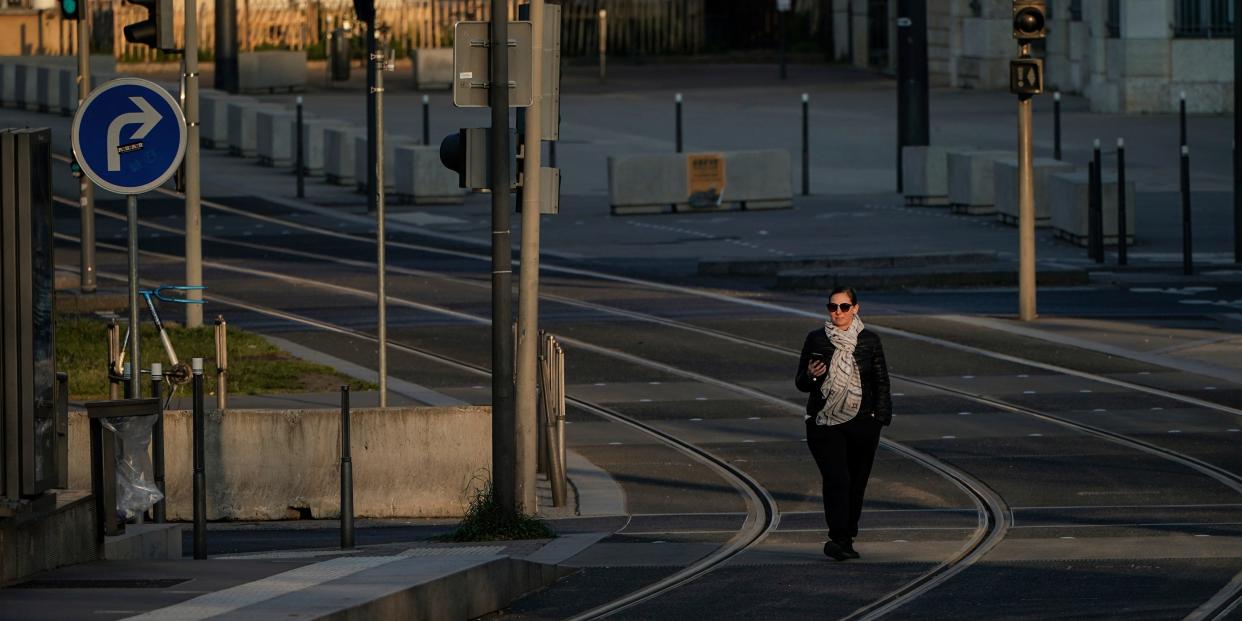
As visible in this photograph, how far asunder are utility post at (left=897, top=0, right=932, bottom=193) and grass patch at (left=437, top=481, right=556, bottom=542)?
23.3 metres

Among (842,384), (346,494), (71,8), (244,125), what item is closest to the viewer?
(842,384)

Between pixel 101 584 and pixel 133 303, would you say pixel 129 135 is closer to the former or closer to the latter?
pixel 133 303

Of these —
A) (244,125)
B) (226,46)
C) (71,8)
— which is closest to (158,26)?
(71,8)

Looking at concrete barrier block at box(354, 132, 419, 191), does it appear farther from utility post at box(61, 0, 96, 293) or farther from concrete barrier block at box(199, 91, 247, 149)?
utility post at box(61, 0, 96, 293)

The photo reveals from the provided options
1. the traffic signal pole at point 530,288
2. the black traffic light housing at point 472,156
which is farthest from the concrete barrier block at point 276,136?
the black traffic light housing at point 472,156

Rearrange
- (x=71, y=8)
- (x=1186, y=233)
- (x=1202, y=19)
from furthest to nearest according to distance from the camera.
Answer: (x=1202, y=19) → (x=1186, y=233) → (x=71, y=8)

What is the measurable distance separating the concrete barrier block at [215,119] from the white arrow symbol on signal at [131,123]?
101 ft

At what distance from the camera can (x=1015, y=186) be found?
99.1ft

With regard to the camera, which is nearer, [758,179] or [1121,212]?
[1121,212]

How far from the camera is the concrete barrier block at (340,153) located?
123 feet

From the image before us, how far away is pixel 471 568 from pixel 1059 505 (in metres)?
4.91

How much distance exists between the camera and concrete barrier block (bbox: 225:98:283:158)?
138 feet

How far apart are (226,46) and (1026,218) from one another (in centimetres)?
2816

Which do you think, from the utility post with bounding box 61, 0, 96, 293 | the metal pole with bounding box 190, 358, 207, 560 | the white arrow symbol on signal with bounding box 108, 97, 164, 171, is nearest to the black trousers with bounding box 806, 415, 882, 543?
the metal pole with bounding box 190, 358, 207, 560
